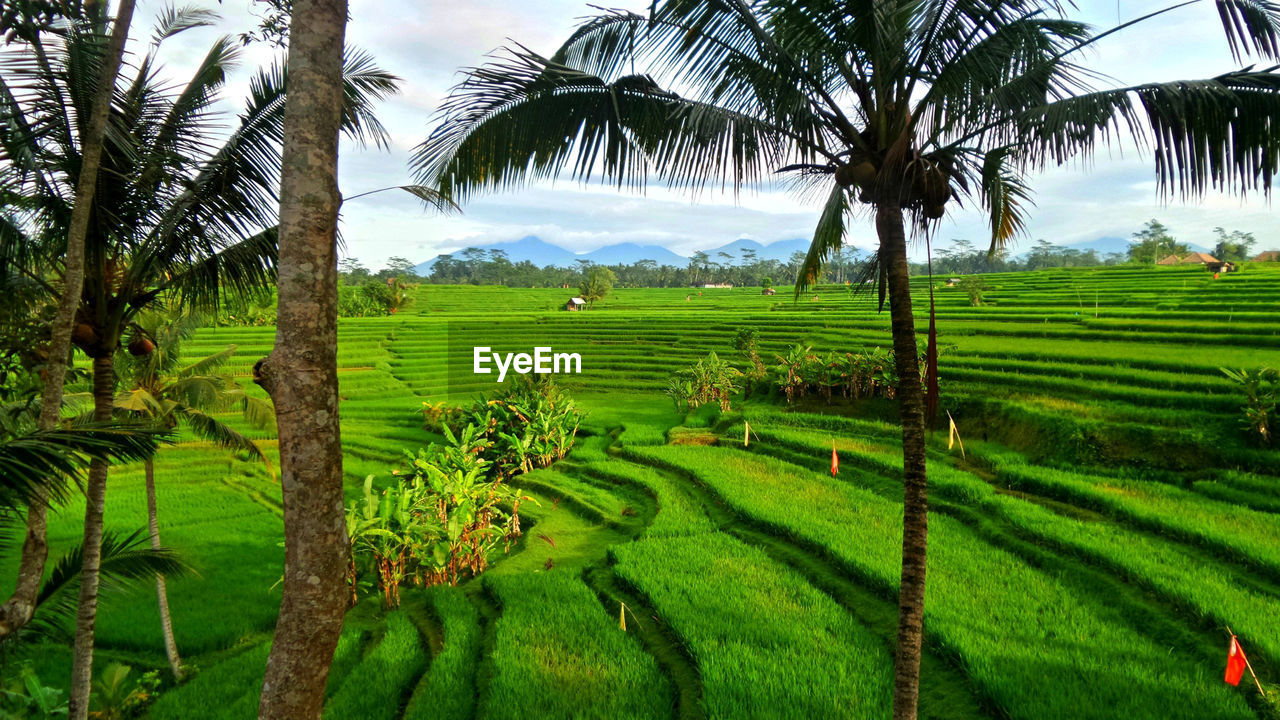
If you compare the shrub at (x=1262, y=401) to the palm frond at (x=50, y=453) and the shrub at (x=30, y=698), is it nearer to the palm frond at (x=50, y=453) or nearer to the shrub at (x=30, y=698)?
the palm frond at (x=50, y=453)

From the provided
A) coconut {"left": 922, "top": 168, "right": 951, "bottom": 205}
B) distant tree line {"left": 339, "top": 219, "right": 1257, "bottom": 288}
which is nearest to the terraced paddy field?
coconut {"left": 922, "top": 168, "right": 951, "bottom": 205}

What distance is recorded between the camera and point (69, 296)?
3467 mm

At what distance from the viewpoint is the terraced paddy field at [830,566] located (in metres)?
4.06

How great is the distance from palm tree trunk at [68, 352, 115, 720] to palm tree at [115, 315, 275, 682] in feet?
3.65

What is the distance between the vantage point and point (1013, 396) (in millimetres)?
9961

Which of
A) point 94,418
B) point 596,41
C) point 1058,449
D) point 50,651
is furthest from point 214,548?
point 1058,449

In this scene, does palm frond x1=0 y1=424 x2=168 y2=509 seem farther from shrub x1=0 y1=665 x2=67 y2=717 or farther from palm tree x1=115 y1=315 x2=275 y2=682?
palm tree x1=115 y1=315 x2=275 y2=682

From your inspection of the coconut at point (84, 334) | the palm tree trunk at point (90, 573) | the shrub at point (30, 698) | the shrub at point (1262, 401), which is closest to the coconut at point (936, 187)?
the palm tree trunk at point (90, 573)

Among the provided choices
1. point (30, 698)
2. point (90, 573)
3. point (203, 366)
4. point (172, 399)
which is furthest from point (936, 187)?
point (203, 366)

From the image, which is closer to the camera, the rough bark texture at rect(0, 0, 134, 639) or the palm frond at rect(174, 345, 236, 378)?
the rough bark texture at rect(0, 0, 134, 639)

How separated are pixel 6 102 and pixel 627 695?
188 inches

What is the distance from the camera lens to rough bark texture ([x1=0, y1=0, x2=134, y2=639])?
3.33 meters

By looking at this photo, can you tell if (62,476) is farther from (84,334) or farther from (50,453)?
(84,334)

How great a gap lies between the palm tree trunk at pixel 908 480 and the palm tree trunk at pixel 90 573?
440 centimetres
